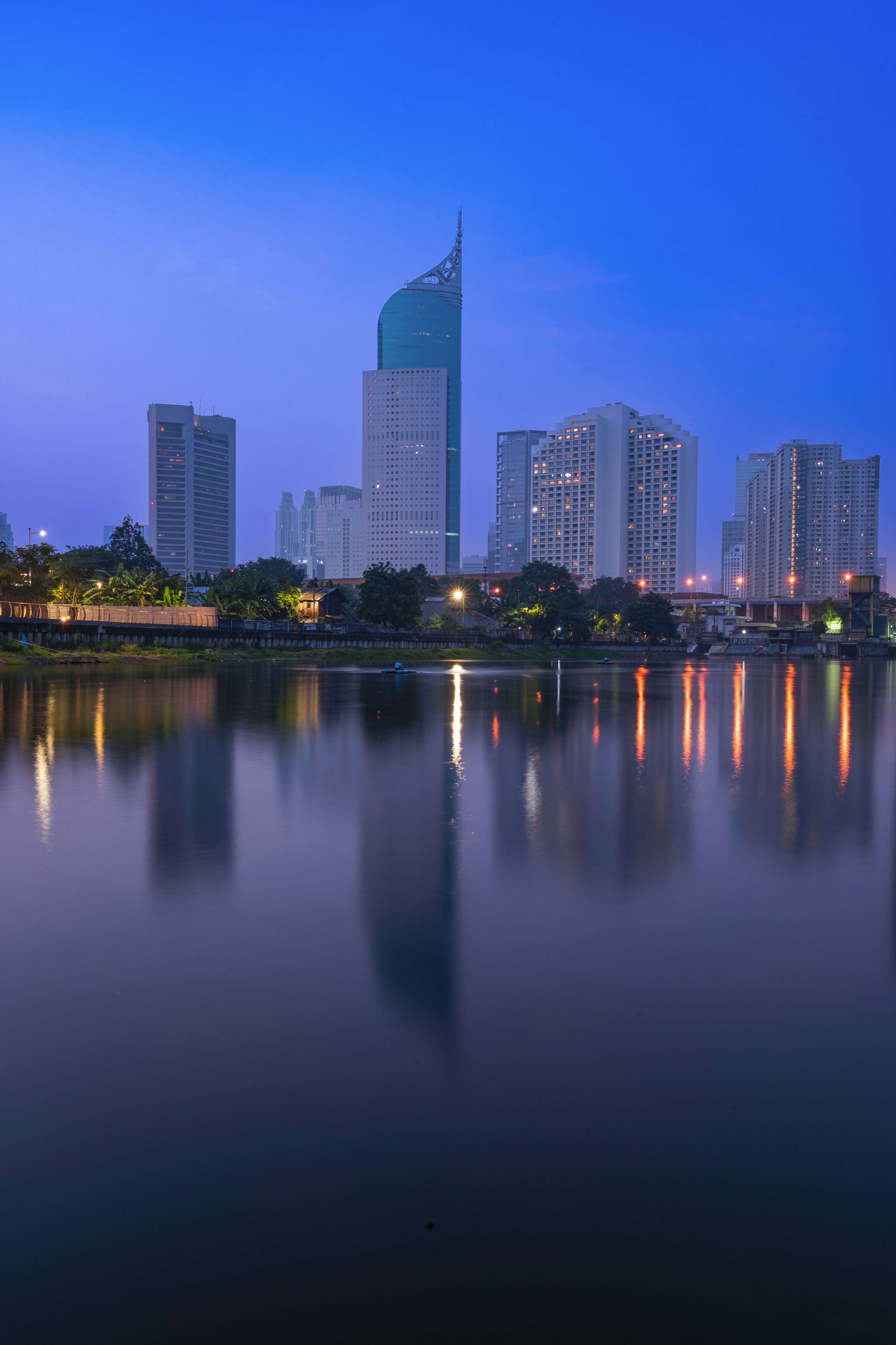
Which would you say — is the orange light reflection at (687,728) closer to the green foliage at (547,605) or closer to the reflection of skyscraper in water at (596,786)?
the reflection of skyscraper in water at (596,786)

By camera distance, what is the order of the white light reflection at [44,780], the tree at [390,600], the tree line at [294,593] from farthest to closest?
the tree at [390,600] → the tree line at [294,593] → the white light reflection at [44,780]

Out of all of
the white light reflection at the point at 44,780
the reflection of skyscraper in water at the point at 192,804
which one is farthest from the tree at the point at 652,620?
the white light reflection at the point at 44,780

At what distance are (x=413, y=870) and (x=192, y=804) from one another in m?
5.87

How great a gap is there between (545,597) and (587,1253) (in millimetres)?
→ 143601

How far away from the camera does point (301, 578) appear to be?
17662cm

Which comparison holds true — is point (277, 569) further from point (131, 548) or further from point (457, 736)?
point (457, 736)

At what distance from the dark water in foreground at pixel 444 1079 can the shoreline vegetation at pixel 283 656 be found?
59.5m

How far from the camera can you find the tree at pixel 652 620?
542 ft

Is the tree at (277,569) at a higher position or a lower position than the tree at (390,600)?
higher

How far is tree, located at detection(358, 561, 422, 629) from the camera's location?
110 metres

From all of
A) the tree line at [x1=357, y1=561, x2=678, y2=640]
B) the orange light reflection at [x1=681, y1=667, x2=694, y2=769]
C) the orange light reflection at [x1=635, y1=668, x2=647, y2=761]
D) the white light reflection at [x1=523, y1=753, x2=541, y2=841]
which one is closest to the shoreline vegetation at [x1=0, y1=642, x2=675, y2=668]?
the tree line at [x1=357, y1=561, x2=678, y2=640]

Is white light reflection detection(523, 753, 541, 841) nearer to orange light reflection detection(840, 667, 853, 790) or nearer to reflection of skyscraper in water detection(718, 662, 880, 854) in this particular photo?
A: reflection of skyscraper in water detection(718, 662, 880, 854)

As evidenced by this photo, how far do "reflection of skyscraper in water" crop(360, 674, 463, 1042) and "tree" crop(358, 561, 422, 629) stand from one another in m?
84.8

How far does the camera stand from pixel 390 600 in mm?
110125
